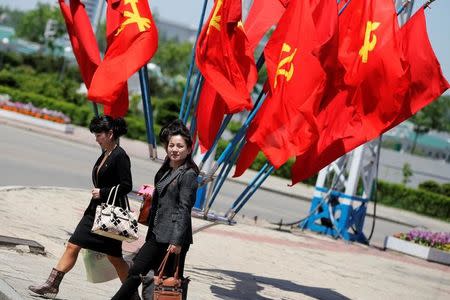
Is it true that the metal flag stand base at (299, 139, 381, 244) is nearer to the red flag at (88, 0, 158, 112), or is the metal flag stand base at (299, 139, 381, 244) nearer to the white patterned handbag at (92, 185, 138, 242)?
the red flag at (88, 0, 158, 112)

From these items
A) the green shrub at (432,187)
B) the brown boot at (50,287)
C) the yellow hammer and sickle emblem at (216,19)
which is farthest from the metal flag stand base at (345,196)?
the green shrub at (432,187)

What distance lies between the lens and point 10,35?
333 ft

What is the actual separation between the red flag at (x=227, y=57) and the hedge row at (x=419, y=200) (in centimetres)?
3644

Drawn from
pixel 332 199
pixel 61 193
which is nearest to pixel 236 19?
pixel 61 193

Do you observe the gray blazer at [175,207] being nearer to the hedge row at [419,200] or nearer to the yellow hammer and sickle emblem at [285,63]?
the yellow hammer and sickle emblem at [285,63]

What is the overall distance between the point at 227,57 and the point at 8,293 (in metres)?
3.35

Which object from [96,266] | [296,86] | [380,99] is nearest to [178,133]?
[96,266]

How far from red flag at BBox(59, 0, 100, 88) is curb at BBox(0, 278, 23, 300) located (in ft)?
9.33

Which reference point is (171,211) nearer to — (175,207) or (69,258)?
(175,207)

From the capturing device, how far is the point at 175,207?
748 centimetres

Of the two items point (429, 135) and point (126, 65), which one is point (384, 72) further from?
A: point (429, 135)

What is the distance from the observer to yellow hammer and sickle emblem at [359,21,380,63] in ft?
33.5

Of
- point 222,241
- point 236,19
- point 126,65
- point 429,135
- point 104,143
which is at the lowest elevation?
point 222,241

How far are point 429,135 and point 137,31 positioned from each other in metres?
99.8
